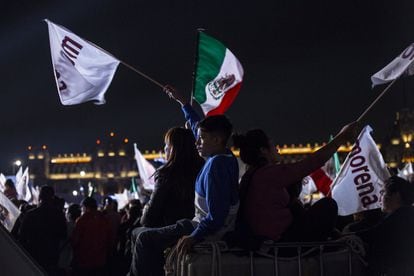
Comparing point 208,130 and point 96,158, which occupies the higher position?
point 96,158

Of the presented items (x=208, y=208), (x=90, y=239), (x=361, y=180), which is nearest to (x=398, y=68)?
(x=361, y=180)

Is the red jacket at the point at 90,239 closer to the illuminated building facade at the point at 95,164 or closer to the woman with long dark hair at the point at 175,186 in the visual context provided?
the woman with long dark hair at the point at 175,186

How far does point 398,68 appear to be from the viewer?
252 inches

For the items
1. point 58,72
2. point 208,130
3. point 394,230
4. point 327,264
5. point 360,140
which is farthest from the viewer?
point 360,140

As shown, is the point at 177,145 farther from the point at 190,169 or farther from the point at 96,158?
the point at 96,158

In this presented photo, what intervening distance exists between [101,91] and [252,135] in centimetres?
453

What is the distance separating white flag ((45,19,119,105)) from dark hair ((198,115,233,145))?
4172 millimetres

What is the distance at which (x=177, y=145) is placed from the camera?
5008mm

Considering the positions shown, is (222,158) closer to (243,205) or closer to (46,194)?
(243,205)

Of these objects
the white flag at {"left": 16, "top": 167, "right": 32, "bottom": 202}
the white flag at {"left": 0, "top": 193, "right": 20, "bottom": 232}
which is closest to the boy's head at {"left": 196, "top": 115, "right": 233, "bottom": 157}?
the white flag at {"left": 0, "top": 193, "right": 20, "bottom": 232}

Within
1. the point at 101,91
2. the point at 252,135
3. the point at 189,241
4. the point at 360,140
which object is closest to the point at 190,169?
the point at 252,135

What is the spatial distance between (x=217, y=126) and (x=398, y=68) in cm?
278

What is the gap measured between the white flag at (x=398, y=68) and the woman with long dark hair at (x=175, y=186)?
2135 mm

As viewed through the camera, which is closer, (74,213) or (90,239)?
(90,239)
